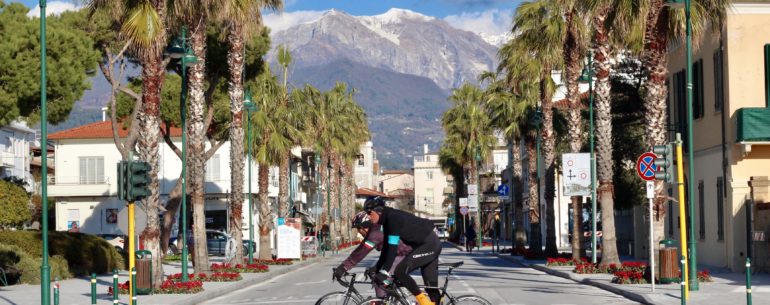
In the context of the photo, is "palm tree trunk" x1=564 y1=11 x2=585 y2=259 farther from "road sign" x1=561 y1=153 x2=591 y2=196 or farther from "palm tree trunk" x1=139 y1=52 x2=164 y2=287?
"palm tree trunk" x1=139 y1=52 x2=164 y2=287

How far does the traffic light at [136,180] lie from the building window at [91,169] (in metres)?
59.8

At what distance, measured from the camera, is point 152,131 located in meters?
28.0

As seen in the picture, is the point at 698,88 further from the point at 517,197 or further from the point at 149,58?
the point at 517,197

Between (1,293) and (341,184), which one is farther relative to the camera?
(341,184)

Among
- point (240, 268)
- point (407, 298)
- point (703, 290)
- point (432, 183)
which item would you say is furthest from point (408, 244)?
point (432, 183)

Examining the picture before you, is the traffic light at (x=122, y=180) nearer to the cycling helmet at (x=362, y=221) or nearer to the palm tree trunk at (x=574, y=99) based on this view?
the cycling helmet at (x=362, y=221)

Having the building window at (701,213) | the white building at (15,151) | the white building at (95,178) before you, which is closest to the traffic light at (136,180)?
the building window at (701,213)

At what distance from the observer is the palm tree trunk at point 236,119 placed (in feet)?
127

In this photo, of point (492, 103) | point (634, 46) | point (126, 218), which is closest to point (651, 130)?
point (634, 46)

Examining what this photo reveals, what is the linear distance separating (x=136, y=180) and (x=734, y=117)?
20.3m

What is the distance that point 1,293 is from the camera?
29.8m

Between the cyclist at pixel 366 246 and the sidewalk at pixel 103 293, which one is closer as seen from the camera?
the cyclist at pixel 366 246

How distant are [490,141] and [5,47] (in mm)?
52524

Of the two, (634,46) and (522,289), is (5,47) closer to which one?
(522,289)
